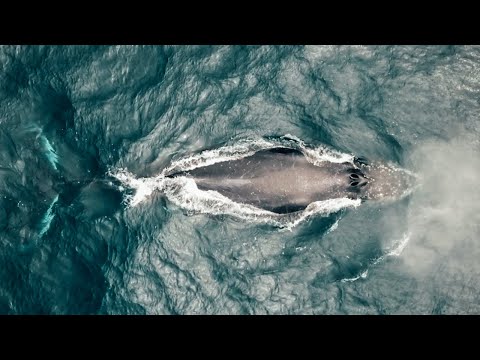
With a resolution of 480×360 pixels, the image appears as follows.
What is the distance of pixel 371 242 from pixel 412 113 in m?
6.89

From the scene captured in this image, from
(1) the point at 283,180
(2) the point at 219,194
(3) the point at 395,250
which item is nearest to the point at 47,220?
→ (2) the point at 219,194

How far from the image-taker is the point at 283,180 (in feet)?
67.6

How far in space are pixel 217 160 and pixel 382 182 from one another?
848 centimetres

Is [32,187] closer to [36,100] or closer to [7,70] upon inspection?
[36,100]

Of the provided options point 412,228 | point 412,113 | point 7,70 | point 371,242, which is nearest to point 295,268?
point 371,242

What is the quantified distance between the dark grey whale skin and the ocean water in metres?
0.54

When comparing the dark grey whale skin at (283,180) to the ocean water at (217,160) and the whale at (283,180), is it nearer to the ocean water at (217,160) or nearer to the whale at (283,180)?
the whale at (283,180)

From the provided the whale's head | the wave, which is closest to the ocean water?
the wave

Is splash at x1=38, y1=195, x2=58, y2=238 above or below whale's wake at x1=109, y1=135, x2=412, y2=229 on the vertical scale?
below

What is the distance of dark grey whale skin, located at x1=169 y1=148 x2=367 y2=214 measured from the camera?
813 inches

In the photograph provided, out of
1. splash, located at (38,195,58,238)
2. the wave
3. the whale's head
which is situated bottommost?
the wave

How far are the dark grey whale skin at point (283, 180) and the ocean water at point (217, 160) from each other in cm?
54

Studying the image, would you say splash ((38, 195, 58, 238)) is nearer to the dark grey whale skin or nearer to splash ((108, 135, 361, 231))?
splash ((108, 135, 361, 231))

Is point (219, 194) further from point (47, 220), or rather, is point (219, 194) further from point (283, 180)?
point (47, 220)
